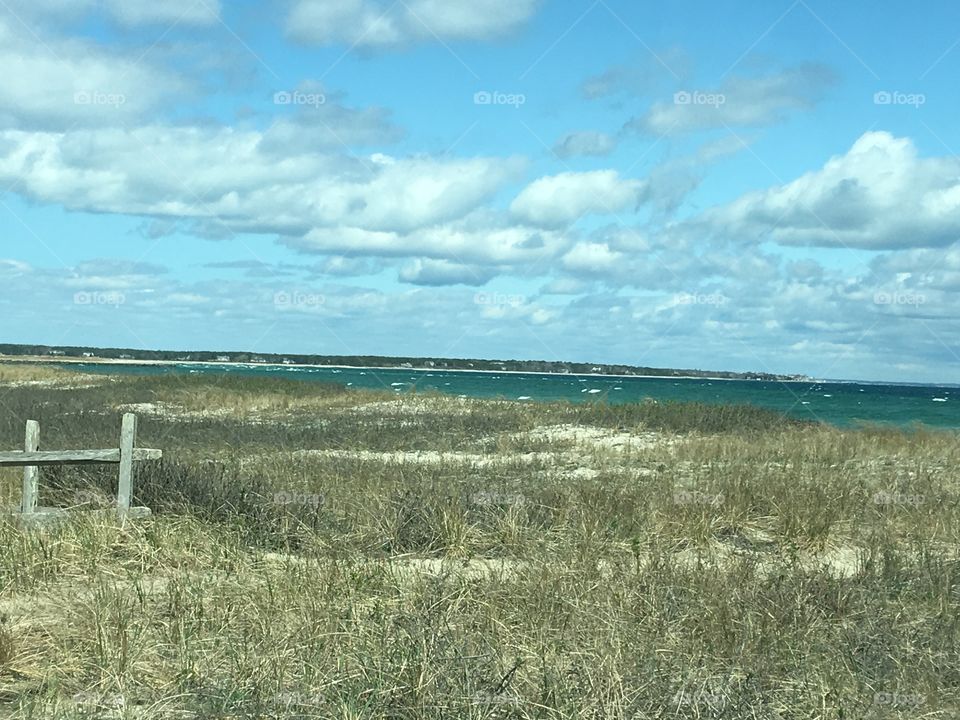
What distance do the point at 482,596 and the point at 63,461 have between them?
5.36 metres

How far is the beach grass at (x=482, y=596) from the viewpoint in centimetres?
505

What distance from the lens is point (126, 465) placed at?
1022cm

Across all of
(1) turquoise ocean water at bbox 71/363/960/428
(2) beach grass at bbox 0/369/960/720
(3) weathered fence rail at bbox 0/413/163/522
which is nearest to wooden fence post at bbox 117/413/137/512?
(3) weathered fence rail at bbox 0/413/163/522

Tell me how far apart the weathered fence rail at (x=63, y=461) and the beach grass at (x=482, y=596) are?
1.74 feet

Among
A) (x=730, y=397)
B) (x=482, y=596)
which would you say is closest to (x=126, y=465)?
(x=482, y=596)

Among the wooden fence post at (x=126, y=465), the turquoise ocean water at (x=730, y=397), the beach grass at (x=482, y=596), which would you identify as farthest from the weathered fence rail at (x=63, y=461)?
the turquoise ocean water at (x=730, y=397)

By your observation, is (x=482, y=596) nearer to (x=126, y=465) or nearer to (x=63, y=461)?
(x=126, y=465)

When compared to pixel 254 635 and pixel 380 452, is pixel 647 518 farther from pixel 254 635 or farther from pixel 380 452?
Result: pixel 380 452

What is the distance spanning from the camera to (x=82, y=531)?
893cm

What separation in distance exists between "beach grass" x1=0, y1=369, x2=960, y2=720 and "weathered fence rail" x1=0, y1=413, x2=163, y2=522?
531 millimetres

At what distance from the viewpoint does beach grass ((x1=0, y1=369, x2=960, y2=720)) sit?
16.6 feet

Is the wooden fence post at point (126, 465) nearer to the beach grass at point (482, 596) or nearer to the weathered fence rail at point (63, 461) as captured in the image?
the weathered fence rail at point (63, 461)

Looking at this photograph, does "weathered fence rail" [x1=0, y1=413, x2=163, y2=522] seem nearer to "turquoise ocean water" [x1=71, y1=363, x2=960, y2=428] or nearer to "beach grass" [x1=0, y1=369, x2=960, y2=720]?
"beach grass" [x1=0, y1=369, x2=960, y2=720]

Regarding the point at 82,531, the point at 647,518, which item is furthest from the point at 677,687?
the point at 82,531
